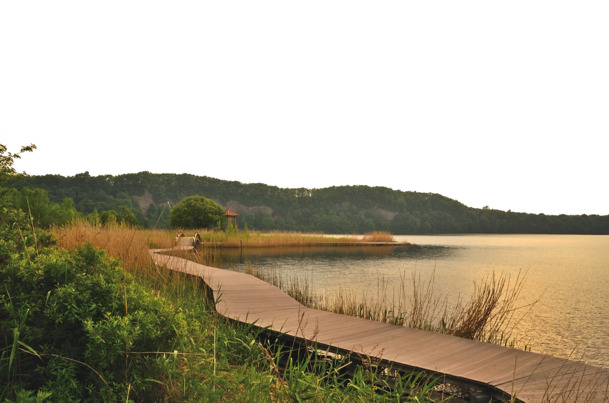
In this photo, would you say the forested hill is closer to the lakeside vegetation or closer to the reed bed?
the reed bed

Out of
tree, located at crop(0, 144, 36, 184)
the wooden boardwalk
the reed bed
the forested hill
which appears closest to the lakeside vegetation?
the wooden boardwalk

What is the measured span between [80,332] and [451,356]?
108 inches

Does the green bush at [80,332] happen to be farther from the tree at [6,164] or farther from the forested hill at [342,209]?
the forested hill at [342,209]

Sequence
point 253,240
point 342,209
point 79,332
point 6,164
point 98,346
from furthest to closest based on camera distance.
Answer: point 342,209 < point 253,240 < point 6,164 < point 79,332 < point 98,346

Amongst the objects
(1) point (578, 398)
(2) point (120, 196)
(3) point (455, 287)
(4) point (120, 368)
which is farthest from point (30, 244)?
(2) point (120, 196)

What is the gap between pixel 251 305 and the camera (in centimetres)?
524

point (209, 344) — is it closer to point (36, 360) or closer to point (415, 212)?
point (36, 360)

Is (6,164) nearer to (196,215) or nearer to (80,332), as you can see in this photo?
(80,332)

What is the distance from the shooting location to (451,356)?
11.5ft

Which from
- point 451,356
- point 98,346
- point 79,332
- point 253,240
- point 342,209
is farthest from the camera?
point 342,209

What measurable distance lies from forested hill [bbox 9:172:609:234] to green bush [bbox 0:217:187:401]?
6110 centimetres

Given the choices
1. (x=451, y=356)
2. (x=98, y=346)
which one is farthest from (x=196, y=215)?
(x=98, y=346)

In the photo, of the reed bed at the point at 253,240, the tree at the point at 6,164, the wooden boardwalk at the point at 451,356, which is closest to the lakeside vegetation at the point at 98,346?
the wooden boardwalk at the point at 451,356

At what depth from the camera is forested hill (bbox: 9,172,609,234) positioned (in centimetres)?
6988
